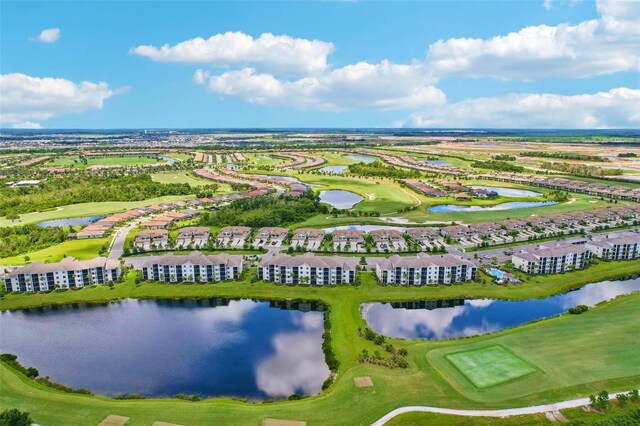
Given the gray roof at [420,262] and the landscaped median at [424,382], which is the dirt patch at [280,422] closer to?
the landscaped median at [424,382]

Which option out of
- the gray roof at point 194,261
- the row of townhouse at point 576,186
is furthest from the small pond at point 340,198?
the row of townhouse at point 576,186

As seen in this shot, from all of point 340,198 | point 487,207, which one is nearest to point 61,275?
point 340,198

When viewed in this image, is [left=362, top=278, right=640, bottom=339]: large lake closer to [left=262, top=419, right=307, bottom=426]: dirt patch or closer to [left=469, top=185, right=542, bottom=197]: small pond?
[left=262, top=419, right=307, bottom=426]: dirt patch

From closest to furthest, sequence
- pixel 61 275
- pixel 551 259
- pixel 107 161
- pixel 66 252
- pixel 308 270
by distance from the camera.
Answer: pixel 61 275
pixel 308 270
pixel 551 259
pixel 66 252
pixel 107 161

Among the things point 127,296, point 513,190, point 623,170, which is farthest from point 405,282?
point 623,170

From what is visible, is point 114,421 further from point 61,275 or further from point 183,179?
point 183,179
